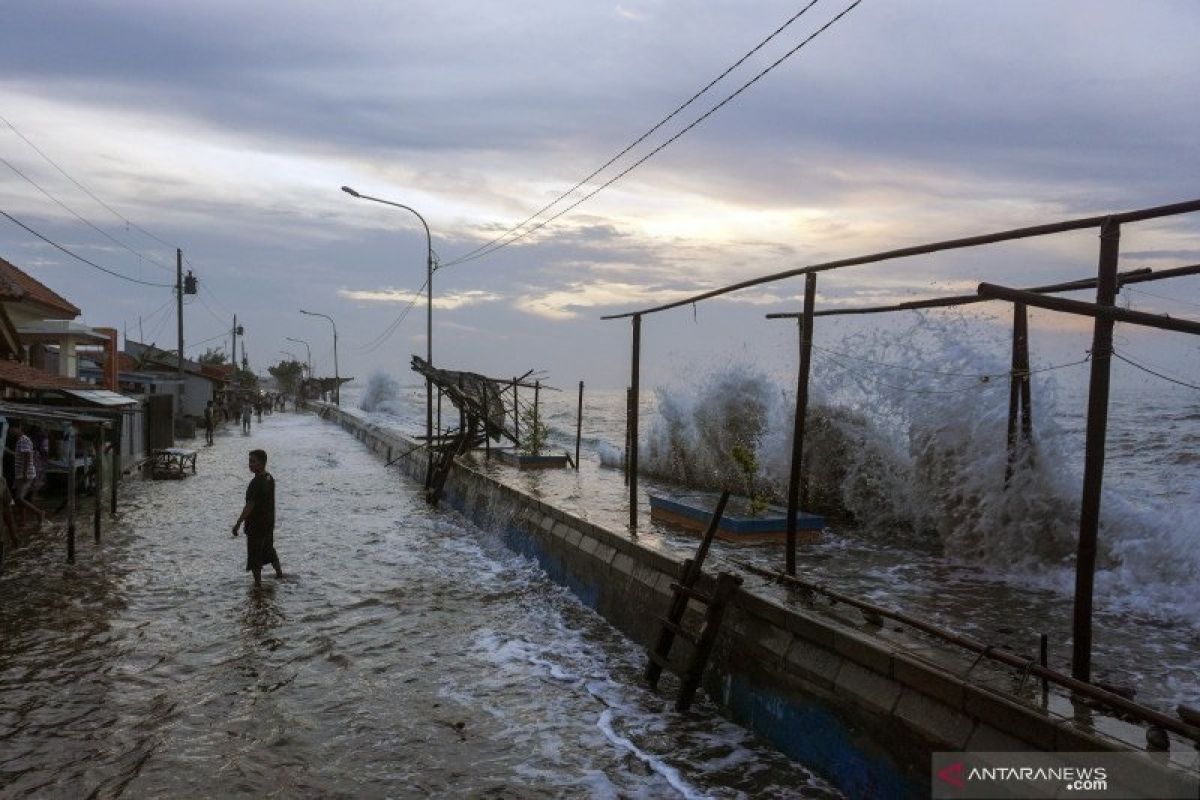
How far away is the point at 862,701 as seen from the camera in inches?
218

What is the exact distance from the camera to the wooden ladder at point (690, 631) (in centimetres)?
711

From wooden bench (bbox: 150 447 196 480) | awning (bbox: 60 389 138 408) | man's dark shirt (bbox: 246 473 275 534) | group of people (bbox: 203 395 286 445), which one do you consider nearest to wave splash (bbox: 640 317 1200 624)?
man's dark shirt (bbox: 246 473 275 534)

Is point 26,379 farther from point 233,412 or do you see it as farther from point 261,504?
point 233,412

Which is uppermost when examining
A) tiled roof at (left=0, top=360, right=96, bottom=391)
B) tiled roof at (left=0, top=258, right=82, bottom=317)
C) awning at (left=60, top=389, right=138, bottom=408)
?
tiled roof at (left=0, top=258, right=82, bottom=317)

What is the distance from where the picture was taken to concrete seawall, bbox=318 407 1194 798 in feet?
14.6

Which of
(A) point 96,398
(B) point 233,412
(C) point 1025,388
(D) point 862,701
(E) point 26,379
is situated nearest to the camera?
(D) point 862,701

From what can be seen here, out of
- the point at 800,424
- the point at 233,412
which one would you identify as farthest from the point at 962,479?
the point at 233,412

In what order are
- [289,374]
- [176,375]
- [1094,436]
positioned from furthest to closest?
[289,374]
[176,375]
[1094,436]

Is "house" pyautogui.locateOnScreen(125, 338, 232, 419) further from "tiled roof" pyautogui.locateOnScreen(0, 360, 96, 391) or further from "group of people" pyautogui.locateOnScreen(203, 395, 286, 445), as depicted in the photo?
"tiled roof" pyautogui.locateOnScreen(0, 360, 96, 391)

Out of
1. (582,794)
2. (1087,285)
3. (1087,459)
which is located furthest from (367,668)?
(1087,285)

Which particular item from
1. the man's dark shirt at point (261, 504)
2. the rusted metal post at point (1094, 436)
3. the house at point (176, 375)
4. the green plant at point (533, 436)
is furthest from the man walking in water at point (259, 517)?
the house at point (176, 375)

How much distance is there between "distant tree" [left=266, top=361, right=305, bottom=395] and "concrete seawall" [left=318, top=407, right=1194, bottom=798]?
105m

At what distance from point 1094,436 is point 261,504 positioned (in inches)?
376

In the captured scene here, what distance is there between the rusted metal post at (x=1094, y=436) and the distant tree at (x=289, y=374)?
107133 millimetres
